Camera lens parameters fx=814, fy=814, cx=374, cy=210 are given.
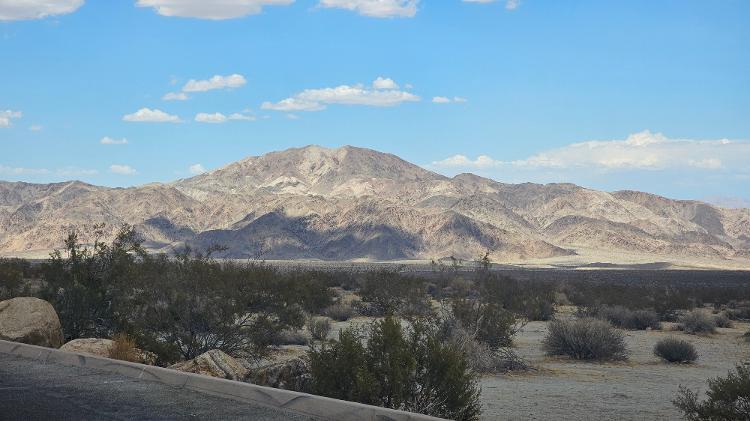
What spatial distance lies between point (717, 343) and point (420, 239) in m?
106

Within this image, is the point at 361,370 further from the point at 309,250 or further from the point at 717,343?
the point at 309,250

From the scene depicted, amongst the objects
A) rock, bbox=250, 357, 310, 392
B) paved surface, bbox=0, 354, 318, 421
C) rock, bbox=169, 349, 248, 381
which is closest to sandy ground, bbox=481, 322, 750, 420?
rock, bbox=250, 357, 310, 392

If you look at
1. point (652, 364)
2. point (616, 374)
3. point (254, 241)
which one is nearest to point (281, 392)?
point (616, 374)

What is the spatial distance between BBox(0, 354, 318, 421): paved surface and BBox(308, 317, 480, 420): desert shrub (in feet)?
3.71

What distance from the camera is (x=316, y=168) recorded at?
7653 inches

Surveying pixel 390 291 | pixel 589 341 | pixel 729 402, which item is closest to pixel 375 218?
pixel 390 291

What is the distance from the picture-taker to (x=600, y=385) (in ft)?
54.6

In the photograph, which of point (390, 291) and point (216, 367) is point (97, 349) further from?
point (390, 291)

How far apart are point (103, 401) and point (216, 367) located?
7.76 ft

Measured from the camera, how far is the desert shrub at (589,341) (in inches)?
826

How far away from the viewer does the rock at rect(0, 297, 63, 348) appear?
14.4 metres

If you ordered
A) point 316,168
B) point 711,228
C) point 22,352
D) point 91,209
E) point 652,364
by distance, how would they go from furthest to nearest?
point 316,168 → point 711,228 → point 91,209 → point 652,364 → point 22,352

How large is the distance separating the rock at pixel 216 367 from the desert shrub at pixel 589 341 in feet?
38.7

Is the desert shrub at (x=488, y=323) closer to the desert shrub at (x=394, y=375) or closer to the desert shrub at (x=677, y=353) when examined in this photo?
the desert shrub at (x=677, y=353)
